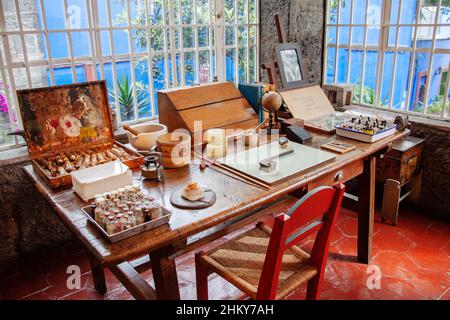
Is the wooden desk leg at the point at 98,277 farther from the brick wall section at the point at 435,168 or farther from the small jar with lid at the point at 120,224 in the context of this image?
the brick wall section at the point at 435,168

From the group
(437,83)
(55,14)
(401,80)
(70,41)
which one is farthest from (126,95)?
(437,83)

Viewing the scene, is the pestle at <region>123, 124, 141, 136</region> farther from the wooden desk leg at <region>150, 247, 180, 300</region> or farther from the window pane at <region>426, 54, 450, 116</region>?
the window pane at <region>426, 54, 450, 116</region>

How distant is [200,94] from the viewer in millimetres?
2791

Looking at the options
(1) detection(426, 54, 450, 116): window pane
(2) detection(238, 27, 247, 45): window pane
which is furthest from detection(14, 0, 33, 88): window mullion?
(1) detection(426, 54, 450, 116): window pane

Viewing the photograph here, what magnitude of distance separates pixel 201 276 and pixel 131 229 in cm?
84

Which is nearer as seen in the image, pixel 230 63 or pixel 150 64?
pixel 150 64

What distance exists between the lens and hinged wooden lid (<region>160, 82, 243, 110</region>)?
2669 millimetres

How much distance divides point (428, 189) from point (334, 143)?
5.99ft

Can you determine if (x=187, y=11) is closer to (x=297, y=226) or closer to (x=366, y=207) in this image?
(x=366, y=207)

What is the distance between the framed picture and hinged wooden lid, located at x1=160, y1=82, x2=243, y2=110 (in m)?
0.41

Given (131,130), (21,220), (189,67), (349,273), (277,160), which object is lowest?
(349,273)

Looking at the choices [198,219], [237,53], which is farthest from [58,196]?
[237,53]

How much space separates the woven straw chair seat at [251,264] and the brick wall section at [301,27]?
2.56m

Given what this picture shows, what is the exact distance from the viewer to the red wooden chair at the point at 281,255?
172cm
